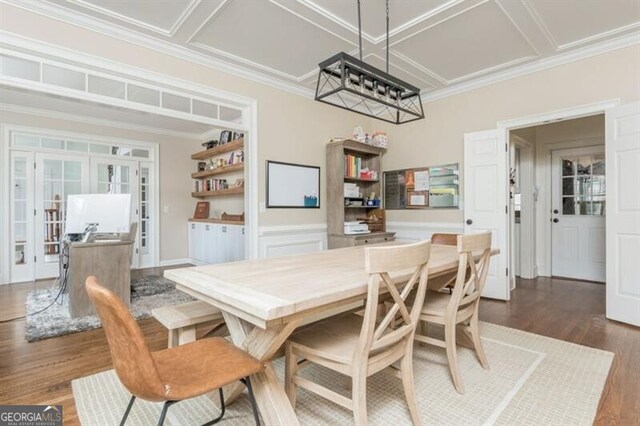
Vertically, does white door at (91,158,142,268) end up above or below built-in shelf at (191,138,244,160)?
below

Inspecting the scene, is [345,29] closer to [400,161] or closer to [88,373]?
[400,161]

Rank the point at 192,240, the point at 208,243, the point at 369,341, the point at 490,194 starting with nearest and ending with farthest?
the point at 369,341 < the point at 490,194 < the point at 208,243 < the point at 192,240

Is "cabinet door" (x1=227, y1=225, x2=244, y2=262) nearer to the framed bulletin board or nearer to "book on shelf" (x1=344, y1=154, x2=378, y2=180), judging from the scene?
"book on shelf" (x1=344, y1=154, x2=378, y2=180)

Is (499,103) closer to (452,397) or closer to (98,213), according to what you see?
(452,397)

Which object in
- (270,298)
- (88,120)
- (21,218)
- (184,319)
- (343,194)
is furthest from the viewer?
(88,120)

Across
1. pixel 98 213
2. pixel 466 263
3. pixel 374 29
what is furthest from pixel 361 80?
pixel 98 213

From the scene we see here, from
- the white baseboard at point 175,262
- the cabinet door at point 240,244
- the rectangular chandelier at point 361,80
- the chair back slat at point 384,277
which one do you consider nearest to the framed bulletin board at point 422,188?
the rectangular chandelier at point 361,80

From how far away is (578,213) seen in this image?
4766mm

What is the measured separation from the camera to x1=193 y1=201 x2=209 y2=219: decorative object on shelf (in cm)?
628

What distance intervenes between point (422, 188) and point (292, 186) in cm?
178

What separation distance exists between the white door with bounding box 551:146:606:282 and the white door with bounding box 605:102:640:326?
6.39ft

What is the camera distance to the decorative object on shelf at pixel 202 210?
247 inches

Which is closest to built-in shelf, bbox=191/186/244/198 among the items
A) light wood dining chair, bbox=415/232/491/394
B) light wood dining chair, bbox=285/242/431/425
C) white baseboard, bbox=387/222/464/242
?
white baseboard, bbox=387/222/464/242

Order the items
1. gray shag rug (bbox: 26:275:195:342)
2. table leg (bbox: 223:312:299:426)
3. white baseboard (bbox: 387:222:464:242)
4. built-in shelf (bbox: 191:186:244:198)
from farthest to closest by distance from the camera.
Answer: built-in shelf (bbox: 191:186:244:198), white baseboard (bbox: 387:222:464:242), gray shag rug (bbox: 26:275:195:342), table leg (bbox: 223:312:299:426)
